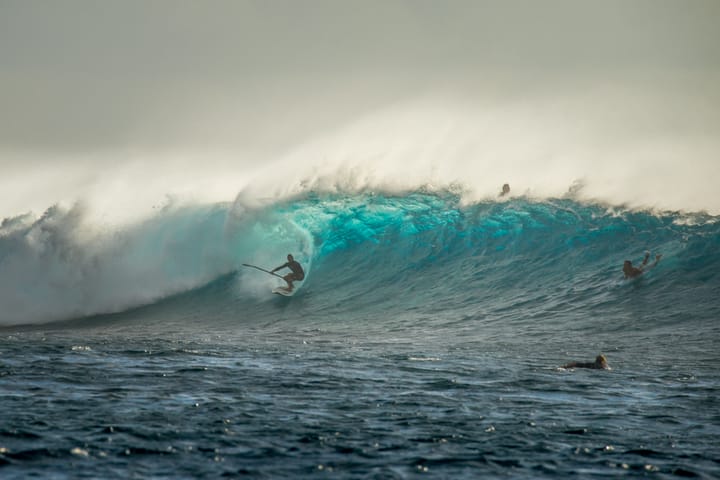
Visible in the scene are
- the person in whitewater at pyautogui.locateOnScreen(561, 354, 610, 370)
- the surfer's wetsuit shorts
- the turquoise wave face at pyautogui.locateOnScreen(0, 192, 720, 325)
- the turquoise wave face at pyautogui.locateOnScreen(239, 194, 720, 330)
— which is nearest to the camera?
the person in whitewater at pyautogui.locateOnScreen(561, 354, 610, 370)

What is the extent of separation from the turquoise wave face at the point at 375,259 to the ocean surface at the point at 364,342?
7 centimetres

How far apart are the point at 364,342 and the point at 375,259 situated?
8193 mm

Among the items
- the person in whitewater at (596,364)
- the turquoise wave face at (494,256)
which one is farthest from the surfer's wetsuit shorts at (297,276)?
the person in whitewater at (596,364)

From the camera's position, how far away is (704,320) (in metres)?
17.7

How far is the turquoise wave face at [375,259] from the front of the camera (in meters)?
21.0

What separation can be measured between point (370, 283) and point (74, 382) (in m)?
12.6

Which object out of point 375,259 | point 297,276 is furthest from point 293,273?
point 375,259

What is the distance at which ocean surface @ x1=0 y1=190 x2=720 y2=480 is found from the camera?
8.54 meters

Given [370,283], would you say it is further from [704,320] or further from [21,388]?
[21,388]

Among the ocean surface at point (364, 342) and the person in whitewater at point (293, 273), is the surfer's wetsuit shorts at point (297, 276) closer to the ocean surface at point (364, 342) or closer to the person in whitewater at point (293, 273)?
the person in whitewater at point (293, 273)

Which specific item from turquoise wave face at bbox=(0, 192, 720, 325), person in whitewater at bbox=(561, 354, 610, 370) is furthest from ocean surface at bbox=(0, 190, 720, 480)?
person in whitewater at bbox=(561, 354, 610, 370)

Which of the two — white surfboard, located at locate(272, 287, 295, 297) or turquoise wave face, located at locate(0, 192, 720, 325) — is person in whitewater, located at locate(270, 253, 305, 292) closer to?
white surfboard, located at locate(272, 287, 295, 297)

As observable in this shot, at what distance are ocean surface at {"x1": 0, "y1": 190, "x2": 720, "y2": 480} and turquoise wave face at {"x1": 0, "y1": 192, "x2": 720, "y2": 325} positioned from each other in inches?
2.9

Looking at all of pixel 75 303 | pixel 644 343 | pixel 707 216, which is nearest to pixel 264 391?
pixel 644 343
